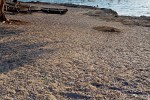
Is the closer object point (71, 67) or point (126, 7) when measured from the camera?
point (71, 67)

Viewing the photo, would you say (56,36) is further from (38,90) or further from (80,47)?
(38,90)

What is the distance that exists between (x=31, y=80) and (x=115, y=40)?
9.59 metres

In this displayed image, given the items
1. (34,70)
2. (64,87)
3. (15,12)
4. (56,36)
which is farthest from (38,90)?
(15,12)

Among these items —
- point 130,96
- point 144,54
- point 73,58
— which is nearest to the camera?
point 130,96

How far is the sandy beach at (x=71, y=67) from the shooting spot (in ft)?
30.7

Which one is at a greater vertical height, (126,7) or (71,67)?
(71,67)

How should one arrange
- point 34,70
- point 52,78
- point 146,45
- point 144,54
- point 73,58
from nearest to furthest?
point 52,78
point 34,70
point 73,58
point 144,54
point 146,45

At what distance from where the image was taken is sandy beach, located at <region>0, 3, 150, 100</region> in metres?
9.36

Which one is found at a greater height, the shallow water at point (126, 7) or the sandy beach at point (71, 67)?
the sandy beach at point (71, 67)

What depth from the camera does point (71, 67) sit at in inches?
479

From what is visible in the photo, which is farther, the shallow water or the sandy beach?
the shallow water

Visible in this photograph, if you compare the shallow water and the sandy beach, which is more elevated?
the sandy beach

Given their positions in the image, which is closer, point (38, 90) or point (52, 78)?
point (38, 90)

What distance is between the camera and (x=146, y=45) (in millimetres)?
17969
